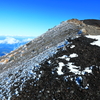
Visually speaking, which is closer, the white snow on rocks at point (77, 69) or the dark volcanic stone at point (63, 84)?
the dark volcanic stone at point (63, 84)

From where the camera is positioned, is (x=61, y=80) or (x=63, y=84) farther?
(x=61, y=80)

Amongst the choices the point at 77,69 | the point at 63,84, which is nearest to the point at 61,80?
the point at 63,84

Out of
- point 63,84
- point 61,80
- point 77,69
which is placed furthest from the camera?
point 77,69

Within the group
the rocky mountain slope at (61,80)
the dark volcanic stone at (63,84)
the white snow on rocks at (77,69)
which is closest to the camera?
the dark volcanic stone at (63,84)

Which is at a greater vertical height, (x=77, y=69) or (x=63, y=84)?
(x=77, y=69)

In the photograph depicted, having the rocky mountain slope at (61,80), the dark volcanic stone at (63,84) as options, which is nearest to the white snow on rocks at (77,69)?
the rocky mountain slope at (61,80)

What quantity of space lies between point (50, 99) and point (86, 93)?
9.47ft

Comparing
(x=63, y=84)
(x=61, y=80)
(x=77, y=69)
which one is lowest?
(x=63, y=84)

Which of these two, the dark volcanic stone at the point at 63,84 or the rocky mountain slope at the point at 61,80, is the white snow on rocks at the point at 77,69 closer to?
the rocky mountain slope at the point at 61,80

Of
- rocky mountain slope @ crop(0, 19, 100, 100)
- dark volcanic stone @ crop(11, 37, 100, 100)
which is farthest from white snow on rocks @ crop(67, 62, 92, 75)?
dark volcanic stone @ crop(11, 37, 100, 100)

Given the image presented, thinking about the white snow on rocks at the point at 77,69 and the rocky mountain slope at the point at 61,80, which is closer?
the rocky mountain slope at the point at 61,80

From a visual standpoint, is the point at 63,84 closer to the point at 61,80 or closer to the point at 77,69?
the point at 61,80

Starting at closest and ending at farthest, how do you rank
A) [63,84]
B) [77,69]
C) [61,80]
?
[63,84]
[61,80]
[77,69]

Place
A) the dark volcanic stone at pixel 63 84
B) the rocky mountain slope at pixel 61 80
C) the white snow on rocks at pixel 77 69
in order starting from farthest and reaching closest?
the white snow on rocks at pixel 77 69
the rocky mountain slope at pixel 61 80
the dark volcanic stone at pixel 63 84
